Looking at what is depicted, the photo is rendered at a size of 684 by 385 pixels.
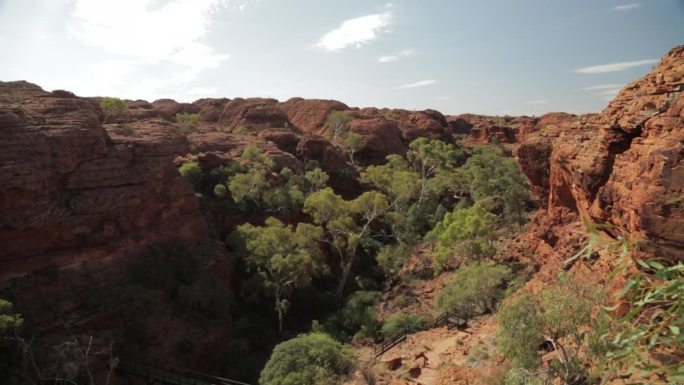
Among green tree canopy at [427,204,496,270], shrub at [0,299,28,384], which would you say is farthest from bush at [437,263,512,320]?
shrub at [0,299,28,384]

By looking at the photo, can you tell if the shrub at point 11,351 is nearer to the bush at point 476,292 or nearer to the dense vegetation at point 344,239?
the dense vegetation at point 344,239

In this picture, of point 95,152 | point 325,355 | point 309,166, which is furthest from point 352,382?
point 309,166

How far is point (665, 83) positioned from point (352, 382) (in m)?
12.1

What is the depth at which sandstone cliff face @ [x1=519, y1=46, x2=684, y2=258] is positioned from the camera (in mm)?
8922

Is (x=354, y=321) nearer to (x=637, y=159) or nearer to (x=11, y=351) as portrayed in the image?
(x=11, y=351)

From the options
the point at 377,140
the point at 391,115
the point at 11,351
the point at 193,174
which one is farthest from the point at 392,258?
the point at 391,115

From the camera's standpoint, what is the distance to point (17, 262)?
17062mm

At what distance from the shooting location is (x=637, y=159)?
34.5 feet

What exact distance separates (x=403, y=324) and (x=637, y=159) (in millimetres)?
11913

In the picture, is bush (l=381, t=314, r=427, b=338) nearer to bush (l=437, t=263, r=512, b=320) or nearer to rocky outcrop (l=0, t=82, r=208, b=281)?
bush (l=437, t=263, r=512, b=320)

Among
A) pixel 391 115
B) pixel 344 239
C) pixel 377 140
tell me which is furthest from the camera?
pixel 391 115

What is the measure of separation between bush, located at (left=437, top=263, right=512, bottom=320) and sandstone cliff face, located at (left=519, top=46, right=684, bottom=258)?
4204 mm

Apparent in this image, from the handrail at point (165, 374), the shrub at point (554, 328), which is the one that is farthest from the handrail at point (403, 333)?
the shrub at point (554, 328)

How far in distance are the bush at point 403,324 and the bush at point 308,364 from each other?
4.21m
